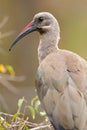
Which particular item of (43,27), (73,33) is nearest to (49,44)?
(43,27)

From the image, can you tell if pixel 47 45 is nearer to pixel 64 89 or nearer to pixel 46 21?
pixel 46 21

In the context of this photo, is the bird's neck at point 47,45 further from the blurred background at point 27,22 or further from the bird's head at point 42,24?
the blurred background at point 27,22

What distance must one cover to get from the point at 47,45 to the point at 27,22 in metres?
10.1

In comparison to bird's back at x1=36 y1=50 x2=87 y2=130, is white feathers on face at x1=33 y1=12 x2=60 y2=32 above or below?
above

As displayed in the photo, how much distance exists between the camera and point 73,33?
21578mm

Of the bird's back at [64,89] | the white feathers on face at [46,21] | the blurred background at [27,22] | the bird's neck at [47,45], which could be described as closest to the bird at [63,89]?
the bird's back at [64,89]

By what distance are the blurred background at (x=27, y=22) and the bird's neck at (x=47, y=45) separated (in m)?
8.25

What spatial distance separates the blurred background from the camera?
19.9 m

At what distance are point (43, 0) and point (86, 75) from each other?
12192mm

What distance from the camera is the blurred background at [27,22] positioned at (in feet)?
65.3

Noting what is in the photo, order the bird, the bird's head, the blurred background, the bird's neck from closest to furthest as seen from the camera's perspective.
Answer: the bird → the bird's neck → the bird's head → the blurred background

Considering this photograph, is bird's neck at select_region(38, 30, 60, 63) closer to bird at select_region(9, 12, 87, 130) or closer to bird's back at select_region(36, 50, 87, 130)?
bird at select_region(9, 12, 87, 130)

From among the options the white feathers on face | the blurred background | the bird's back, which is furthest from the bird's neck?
the blurred background

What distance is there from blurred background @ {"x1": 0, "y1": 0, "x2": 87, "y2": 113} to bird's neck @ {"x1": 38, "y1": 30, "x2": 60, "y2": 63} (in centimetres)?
825
